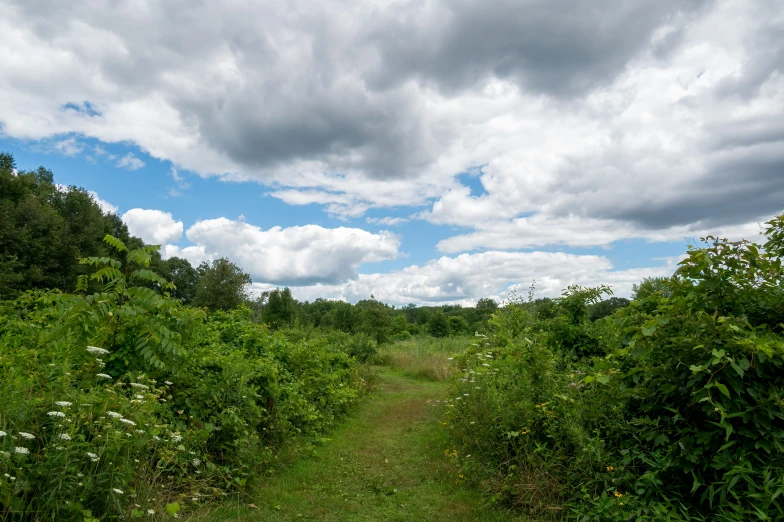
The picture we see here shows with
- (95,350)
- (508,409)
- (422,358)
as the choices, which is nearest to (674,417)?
(508,409)

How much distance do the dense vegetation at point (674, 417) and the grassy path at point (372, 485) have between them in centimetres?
57

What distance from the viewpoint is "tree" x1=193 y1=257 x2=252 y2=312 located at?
46.4 metres

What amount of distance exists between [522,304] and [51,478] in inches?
449

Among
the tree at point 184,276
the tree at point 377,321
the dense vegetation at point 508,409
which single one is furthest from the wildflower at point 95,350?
the tree at point 184,276

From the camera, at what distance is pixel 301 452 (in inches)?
293

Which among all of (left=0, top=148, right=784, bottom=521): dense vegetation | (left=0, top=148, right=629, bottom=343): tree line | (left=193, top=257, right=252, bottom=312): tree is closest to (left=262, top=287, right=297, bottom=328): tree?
(left=0, top=148, right=629, bottom=343): tree line

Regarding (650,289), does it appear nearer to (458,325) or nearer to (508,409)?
(508,409)

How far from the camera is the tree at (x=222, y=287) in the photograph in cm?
4638

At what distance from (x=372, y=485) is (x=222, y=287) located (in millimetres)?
43815

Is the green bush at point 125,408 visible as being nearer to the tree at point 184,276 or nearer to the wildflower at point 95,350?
the wildflower at point 95,350

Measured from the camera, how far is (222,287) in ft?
154

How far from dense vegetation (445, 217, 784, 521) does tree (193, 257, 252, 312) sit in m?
43.6

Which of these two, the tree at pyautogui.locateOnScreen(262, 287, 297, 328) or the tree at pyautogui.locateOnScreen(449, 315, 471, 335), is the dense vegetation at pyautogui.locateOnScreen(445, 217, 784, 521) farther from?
the tree at pyautogui.locateOnScreen(449, 315, 471, 335)

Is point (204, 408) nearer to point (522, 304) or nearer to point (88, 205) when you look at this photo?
point (522, 304)
